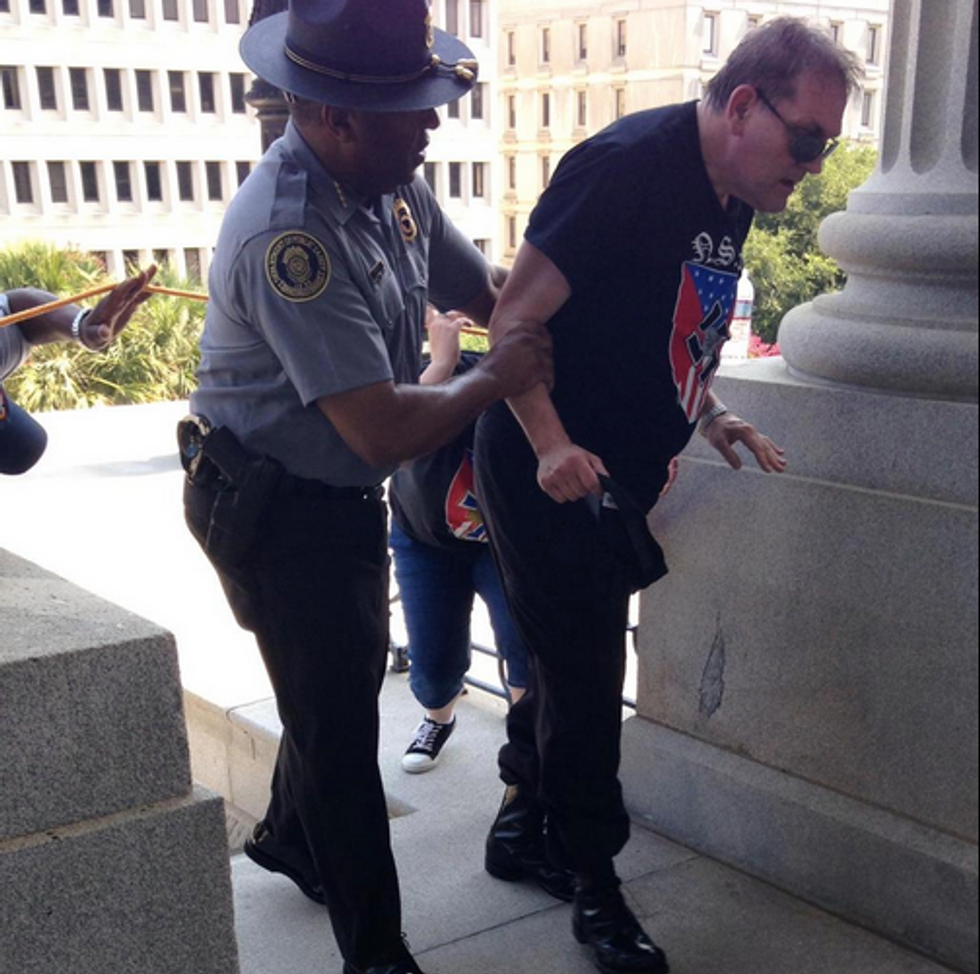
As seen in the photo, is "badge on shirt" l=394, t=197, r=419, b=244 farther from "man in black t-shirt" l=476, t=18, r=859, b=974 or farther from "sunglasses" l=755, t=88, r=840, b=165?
"sunglasses" l=755, t=88, r=840, b=165

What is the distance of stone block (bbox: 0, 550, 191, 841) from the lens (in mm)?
2656

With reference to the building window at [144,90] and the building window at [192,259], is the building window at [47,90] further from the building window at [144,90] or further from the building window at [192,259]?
the building window at [192,259]

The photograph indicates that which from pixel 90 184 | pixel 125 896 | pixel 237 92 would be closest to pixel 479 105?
pixel 237 92

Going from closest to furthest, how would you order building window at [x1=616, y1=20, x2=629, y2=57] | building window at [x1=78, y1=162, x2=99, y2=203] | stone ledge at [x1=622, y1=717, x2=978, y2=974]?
stone ledge at [x1=622, y1=717, x2=978, y2=974], building window at [x1=78, y1=162, x2=99, y2=203], building window at [x1=616, y1=20, x2=629, y2=57]

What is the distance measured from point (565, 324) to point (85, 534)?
25.8ft

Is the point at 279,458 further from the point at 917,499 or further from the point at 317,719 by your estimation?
the point at 917,499

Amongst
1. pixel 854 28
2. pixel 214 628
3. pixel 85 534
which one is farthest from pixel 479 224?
pixel 214 628

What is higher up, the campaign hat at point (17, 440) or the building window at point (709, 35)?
the building window at point (709, 35)

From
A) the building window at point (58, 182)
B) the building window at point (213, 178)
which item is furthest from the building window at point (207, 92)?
the building window at point (58, 182)

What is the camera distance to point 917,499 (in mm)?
1894

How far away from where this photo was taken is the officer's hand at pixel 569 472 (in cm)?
237

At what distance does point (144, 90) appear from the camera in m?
53.8

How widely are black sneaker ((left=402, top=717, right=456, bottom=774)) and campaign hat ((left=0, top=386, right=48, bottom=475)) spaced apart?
137 cm

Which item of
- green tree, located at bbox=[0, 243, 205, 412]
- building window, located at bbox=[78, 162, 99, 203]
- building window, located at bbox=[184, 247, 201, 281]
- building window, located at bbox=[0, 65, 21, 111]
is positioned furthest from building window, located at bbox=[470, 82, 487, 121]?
green tree, located at bbox=[0, 243, 205, 412]
